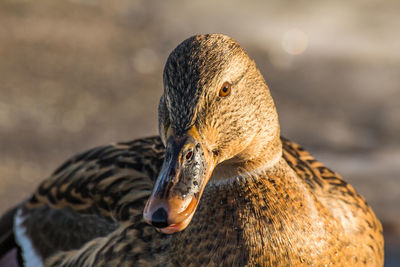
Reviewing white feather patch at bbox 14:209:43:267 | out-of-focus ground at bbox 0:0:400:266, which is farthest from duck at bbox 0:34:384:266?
out-of-focus ground at bbox 0:0:400:266

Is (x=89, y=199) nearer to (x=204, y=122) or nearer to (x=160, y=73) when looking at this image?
(x=204, y=122)

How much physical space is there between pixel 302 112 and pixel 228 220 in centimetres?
385

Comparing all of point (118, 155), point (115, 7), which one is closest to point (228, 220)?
point (118, 155)

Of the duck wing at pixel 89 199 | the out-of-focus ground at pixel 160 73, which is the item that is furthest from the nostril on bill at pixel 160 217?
the out-of-focus ground at pixel 160 73

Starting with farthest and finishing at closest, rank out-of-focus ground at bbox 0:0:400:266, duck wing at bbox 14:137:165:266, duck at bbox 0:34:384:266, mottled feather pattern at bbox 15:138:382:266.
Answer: out-of-focus ground at bbox 0:0:400:266
duck wing at bbox 14:137:165:266
mottled feather pattern at bbox 15:138:382:266
duck at bbox 0:34:384:266

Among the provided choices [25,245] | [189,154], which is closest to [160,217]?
[189,154]

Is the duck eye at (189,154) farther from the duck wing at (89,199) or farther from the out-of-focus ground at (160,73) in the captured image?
the out-of-focus ground at (160,73)

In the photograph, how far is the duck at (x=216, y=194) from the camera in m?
2.62

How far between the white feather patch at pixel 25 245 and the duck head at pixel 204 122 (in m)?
1.60

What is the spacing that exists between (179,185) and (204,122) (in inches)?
11.6

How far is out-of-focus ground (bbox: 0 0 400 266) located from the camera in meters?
5.87

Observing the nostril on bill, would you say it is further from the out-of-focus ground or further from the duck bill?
the out-of-focus ground

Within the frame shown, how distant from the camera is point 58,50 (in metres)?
7.57

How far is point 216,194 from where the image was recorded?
9.84 feet
